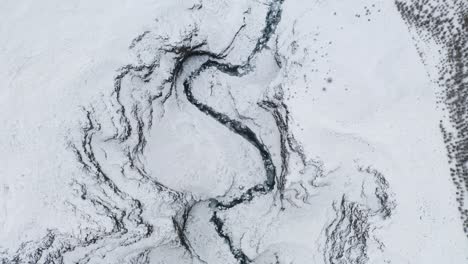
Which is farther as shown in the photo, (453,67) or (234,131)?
(234,131)

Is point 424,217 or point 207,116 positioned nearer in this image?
point 424,217

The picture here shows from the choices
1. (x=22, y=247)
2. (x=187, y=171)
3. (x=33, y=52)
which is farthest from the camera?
(x=187, y=171)

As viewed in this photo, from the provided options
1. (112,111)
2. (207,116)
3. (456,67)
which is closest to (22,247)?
(112,111)

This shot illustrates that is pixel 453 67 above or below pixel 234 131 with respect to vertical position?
above

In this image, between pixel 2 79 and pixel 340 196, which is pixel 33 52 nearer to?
pixel 2 79
